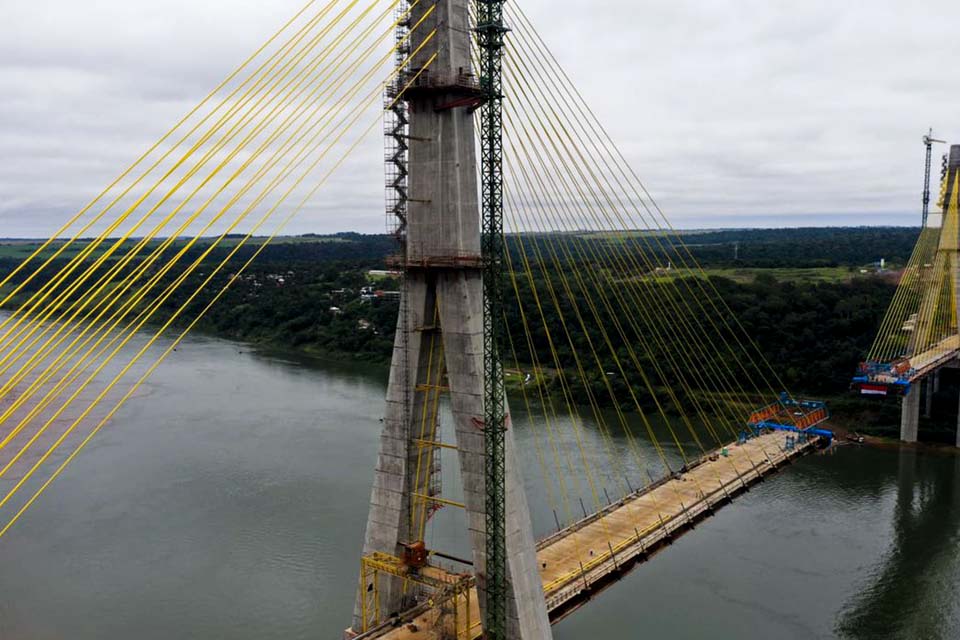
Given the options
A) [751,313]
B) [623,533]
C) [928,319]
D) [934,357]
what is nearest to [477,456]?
[623,533]

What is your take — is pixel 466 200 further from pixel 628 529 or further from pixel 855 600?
pixel 855 600

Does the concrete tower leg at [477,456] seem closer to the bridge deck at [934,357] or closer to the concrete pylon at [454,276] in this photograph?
the concrete pylon at [454,276]

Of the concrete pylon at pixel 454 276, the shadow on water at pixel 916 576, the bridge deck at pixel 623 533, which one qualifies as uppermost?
the concrete pylon at pixel 454 276

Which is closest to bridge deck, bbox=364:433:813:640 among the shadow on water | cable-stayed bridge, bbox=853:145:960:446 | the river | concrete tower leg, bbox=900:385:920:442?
the river

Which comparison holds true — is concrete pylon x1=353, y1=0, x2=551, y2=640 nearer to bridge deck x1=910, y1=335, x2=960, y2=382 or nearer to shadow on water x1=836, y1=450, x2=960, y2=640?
shadow on water x1=836, y1=450, x2=960, y2=640

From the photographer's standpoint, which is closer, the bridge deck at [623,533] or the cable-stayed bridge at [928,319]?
the bridge deck at [623,533]

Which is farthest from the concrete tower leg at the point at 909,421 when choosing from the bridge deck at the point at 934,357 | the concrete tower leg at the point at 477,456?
the concrete tower leg at the point at 477,456

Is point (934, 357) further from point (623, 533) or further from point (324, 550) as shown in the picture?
point (324, 550)
